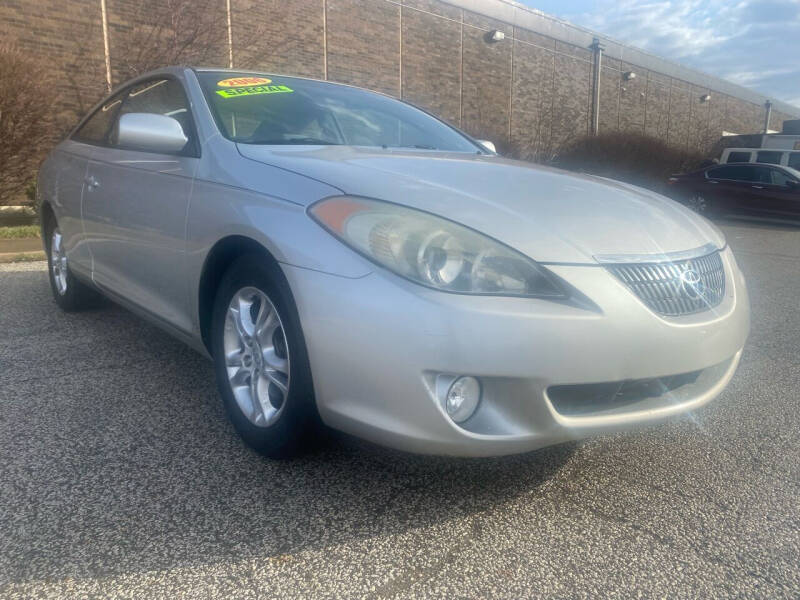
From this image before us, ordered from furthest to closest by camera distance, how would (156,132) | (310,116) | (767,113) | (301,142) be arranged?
(767,113) < (310,116) < (301,142) < (156,132)

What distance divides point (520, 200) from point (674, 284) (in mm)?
562

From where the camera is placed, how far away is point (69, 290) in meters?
4.48

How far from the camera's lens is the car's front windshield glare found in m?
3.02

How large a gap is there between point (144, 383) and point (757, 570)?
2.65 m

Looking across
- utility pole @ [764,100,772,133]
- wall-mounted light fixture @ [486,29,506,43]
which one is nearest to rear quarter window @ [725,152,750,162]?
wall-mounted light fixture @ [486,29,506,43]

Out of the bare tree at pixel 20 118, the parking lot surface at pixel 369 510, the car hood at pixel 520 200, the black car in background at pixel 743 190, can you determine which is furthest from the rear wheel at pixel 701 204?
the car hood at pixel 520 200

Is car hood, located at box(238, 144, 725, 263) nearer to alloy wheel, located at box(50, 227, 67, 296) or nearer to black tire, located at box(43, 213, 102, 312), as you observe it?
black tire, located at box(43, 213, 102, 312)

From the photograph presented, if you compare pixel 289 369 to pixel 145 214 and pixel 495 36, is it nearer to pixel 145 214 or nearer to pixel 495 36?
pixel 145 214

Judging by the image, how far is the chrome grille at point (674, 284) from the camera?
2082 millimetres

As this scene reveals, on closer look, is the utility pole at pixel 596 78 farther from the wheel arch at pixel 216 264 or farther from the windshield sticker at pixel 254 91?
the wheel arch at pixel 216 264

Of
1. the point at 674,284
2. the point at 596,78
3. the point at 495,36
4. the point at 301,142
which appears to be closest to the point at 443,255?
the point at 674,284

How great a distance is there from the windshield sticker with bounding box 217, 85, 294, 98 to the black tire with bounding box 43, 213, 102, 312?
1767mm

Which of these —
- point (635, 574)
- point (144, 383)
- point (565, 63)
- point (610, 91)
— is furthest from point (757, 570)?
point (610, 91)

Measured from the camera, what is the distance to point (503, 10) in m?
21.4
